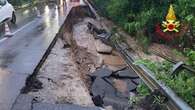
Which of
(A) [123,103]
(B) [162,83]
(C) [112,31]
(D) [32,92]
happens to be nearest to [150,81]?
(B) [162,83]

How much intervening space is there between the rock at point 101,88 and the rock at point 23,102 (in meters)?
2.25

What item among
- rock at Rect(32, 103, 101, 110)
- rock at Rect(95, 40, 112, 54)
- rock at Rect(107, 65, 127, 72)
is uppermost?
rock at Rect(32, 103, 101, 110)

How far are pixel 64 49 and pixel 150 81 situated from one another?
25.5 feet

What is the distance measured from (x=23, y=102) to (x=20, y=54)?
600 cm

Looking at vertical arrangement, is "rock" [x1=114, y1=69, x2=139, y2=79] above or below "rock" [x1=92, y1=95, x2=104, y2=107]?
below

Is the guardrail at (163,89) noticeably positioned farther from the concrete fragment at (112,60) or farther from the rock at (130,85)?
the concrete fragment at (112,60)

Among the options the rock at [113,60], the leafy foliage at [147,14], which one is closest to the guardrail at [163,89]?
the rock at [113,60]

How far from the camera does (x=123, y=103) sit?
384 inches

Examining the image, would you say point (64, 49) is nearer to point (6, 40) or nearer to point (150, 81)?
point (6, 40)

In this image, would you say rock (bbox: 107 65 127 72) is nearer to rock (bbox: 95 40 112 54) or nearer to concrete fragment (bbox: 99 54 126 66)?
concrete fragment (bbox: 99 54 126 66)

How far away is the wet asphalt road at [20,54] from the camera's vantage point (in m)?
9.33

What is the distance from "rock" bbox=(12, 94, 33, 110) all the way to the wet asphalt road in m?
0.11

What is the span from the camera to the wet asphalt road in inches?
367

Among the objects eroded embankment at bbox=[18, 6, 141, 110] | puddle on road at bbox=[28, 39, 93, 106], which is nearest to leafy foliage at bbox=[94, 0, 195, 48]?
eroded embankment at bbox=[18, 6, 141, 110]
